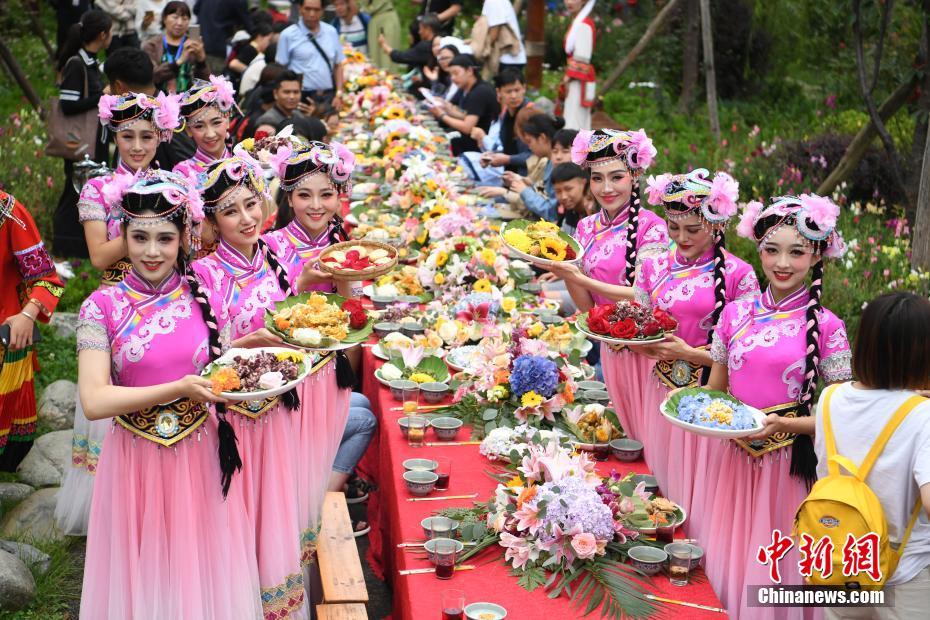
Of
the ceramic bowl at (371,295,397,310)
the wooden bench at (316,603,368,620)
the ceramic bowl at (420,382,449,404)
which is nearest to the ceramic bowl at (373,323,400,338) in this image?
the ceramic bowl at (371,295,397,310)

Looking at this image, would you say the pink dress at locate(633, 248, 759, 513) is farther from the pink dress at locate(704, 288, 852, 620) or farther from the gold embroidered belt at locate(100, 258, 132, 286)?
the gold embroidered belt at locate(100, 258, 132, 286)

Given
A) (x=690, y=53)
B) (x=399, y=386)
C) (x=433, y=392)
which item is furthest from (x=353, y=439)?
(x=690, y=53)

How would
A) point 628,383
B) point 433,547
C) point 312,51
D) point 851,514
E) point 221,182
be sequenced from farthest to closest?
1. point 312,51
2. point 628,383
3. point 221,182
4. point 433,547
5. point 851,514

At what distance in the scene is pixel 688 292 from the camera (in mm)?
5020

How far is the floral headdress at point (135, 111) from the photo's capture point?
5.56 m

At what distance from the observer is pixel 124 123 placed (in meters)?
5.58

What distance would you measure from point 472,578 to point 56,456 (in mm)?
3583

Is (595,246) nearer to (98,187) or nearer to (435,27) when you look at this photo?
(98,187)

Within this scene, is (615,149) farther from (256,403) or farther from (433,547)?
(433,547)

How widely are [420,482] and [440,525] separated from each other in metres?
0.39

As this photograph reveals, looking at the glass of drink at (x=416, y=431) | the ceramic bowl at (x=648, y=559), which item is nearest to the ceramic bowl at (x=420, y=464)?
the glass of drink at (x=416, y=431)

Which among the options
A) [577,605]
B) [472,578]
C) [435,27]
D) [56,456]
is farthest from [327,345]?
[435,27]

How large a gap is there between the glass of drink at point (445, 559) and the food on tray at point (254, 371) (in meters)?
0.88

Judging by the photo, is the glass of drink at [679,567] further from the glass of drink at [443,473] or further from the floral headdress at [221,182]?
the floral headdress at [221,182]
